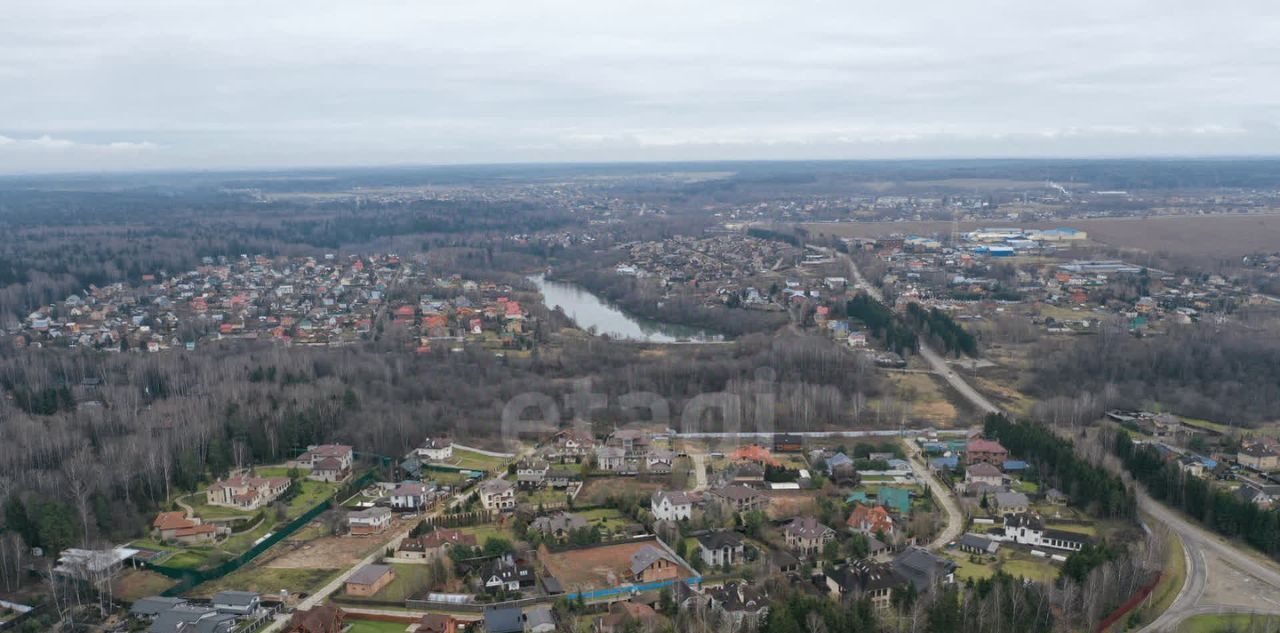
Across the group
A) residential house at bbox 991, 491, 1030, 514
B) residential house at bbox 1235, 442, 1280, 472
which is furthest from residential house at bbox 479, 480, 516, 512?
residential house at bbox 1235, 442, 1280, 472

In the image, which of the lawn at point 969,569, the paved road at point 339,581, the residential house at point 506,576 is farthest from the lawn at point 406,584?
the lawn at point 969,569

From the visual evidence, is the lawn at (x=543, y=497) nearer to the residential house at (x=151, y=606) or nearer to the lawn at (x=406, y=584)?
the lawn at (x=406, y=584)

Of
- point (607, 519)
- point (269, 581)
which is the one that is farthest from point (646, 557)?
point (269, 581)

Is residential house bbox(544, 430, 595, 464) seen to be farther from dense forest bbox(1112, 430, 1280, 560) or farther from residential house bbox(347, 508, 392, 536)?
dense forest bbox(1112, 430, 1280, 560)

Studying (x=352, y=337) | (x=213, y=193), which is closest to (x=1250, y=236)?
(x=352, y=337)

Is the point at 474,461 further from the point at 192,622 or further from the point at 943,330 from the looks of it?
the point at 943,330

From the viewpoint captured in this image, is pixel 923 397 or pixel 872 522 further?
pixel 923 397
